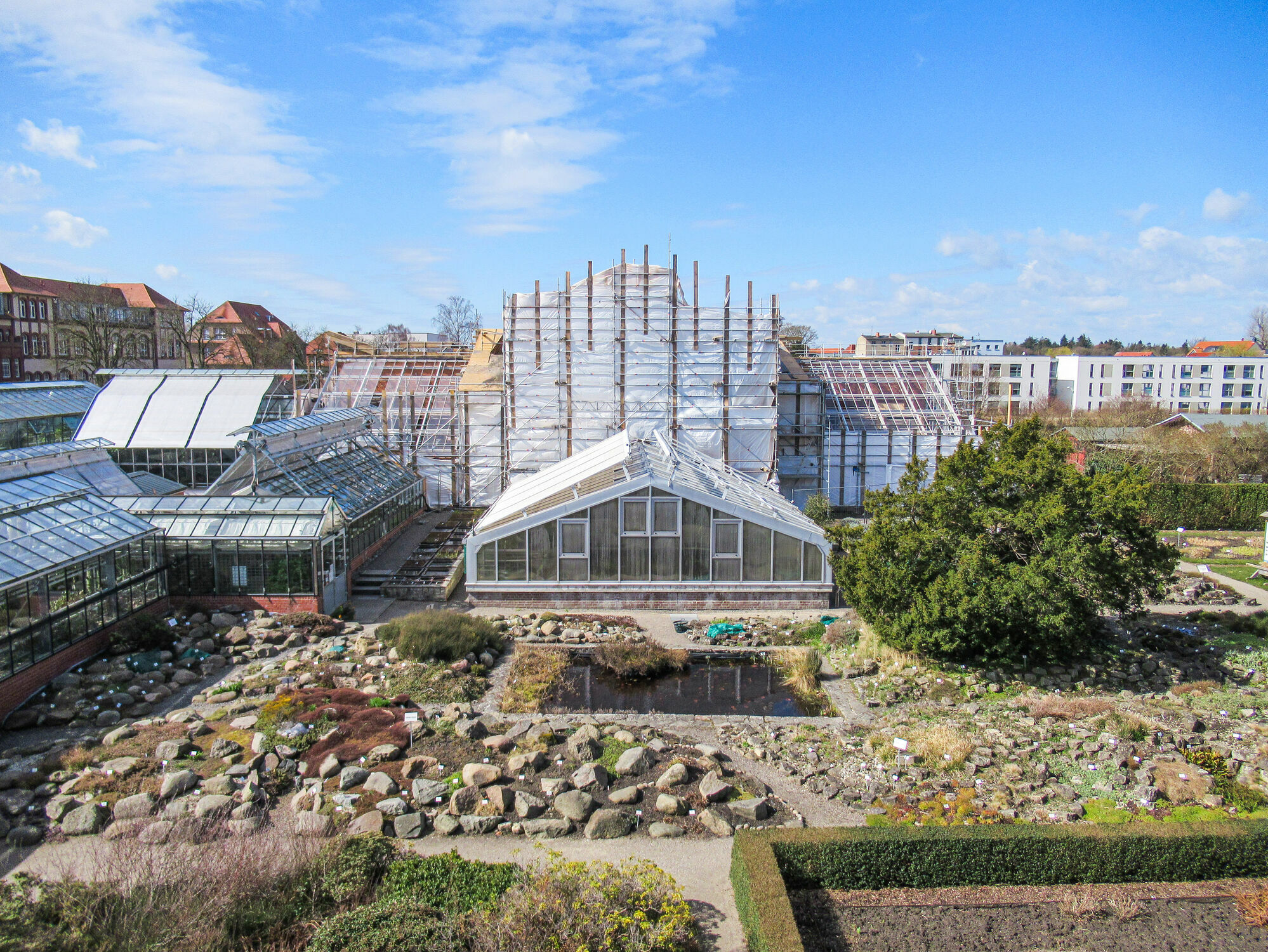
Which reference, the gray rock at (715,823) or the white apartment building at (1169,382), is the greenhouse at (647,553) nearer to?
the gray rock at (715,823)

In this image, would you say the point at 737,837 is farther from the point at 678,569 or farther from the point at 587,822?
the point at 678,569

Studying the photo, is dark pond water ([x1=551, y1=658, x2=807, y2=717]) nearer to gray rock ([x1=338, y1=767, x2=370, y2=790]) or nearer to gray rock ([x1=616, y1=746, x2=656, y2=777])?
gray rock ([x1=616, y1=746, x2=656, y2=777])

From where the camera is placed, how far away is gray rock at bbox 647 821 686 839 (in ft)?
40.2

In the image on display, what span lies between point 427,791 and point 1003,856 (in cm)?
841

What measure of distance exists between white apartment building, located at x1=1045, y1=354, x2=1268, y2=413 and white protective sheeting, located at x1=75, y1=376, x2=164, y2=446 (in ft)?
206

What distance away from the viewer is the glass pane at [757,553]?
920 inches

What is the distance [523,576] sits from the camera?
2347cm

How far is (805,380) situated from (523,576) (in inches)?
762

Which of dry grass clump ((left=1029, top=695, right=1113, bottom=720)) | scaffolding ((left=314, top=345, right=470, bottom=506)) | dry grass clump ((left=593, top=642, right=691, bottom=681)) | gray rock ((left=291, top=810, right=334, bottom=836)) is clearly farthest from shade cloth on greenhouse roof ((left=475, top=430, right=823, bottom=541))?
gray rock ((left=291, top=810, right=334, bottom=836))

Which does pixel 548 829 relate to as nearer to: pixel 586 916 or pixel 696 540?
pixel 586 916

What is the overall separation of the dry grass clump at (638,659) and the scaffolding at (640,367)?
15.2 meters

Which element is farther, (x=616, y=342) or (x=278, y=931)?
(x=616, y=342)

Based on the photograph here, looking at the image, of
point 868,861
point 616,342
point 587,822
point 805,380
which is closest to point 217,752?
point 587,822

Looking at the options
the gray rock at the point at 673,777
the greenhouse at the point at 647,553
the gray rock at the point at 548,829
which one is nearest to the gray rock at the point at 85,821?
the gray rock at the point at 548,829
